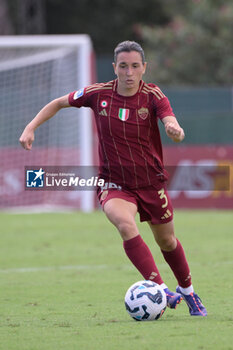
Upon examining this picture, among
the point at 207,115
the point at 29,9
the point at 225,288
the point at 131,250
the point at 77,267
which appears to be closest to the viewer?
the point at 131,250

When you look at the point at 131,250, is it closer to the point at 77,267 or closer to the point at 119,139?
the point at 119,139

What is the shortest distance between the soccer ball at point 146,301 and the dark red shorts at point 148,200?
0.50 metres

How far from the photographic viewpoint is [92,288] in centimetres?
819

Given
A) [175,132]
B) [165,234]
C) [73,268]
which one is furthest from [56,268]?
[175,132]

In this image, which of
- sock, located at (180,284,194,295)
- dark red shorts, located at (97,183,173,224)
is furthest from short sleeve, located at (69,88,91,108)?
sock, located at (180,284,194,295)

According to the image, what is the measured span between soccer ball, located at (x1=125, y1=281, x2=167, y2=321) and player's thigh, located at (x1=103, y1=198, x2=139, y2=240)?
0.37 metres

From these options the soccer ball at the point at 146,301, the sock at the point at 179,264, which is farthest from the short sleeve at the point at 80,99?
the soccer ball at the point at 146,301

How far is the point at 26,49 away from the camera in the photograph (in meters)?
18.1

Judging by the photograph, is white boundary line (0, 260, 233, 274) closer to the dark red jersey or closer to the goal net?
the dark red jersey

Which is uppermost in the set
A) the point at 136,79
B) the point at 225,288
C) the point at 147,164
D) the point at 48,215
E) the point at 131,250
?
the point at 136,79

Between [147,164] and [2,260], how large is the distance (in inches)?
200

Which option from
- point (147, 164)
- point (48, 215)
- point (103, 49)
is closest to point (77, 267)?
point (147, 164)

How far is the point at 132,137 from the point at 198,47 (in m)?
25.2

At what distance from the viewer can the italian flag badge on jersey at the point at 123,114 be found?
244 inches
